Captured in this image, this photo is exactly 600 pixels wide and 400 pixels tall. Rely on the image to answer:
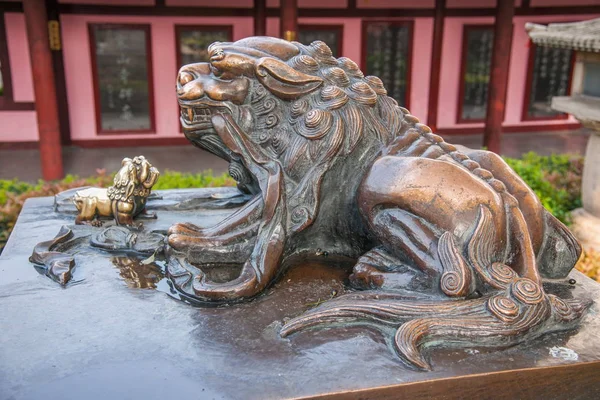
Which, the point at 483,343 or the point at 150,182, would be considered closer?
the point at 483,343

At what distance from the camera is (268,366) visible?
1.64m

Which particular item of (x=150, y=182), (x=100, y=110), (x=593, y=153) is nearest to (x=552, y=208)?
(x=593, y=153)

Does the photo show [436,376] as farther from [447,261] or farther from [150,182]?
[150,182]

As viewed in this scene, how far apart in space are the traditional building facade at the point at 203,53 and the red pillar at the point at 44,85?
4.19ft

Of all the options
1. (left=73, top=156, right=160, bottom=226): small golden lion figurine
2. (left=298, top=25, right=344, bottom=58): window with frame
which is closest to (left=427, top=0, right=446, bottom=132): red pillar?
(left=298, top=25, right=344, bottom=58): window with frame

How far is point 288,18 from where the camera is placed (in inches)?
281

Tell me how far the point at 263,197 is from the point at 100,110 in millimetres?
7475

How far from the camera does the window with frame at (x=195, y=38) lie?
879cm

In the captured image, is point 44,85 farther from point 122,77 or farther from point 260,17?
point 260,17

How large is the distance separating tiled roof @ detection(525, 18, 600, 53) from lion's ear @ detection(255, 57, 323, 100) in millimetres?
4076

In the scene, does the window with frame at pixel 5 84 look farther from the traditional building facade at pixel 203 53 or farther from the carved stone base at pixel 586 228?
the carved stone base at pixel 586 228

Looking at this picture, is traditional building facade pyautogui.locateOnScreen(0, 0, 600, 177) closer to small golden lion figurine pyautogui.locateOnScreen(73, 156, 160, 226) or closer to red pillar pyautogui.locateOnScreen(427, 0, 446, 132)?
red pillar pyautogui.locateOnScreen(427, 0, 446, 132)

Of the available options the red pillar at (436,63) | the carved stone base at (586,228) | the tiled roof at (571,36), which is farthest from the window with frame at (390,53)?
the carved stone base at (586,228)

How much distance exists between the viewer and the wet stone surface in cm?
156
